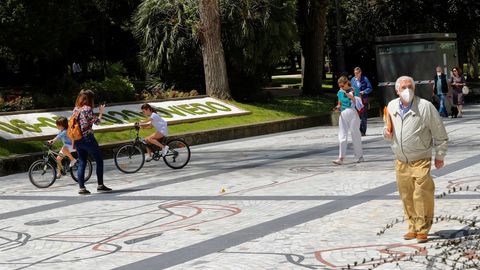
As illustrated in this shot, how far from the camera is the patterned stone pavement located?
26.2ft

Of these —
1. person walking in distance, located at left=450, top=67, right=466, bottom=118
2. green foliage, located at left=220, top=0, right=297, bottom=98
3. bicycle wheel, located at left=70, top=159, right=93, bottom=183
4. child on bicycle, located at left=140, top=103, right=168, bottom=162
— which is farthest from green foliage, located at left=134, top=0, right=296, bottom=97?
bicycle wheel, located at left=70, top=159, right=93, bottom=183

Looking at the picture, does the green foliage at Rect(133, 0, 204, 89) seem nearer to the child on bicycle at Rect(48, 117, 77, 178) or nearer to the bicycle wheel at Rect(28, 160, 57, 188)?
the child on bicycle at Rect(48, 117, 77, 178)

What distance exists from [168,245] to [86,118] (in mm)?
5593

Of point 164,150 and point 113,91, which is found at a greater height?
point 113,91

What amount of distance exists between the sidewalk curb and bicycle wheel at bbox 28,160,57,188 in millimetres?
3680

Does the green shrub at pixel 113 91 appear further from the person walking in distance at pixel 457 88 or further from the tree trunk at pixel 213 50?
Result: the person walking in distance at pixel 457 88

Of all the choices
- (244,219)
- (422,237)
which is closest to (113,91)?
(244,219)

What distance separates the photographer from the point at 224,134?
25.2 meters

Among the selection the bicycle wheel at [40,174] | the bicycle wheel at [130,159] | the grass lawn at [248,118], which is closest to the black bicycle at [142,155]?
the bicycle wheel at [130,159]

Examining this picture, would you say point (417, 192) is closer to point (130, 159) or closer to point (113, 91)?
point (130, 159)

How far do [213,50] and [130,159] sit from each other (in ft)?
42.4

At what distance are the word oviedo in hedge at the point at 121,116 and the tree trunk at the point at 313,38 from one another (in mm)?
10010

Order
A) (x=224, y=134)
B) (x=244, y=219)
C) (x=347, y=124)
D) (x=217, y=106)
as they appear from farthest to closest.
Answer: (x=217, y=106), (x=224, y=134), (x=347, y=124), (x=244, y=219)

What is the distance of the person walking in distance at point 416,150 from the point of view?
8.27m
